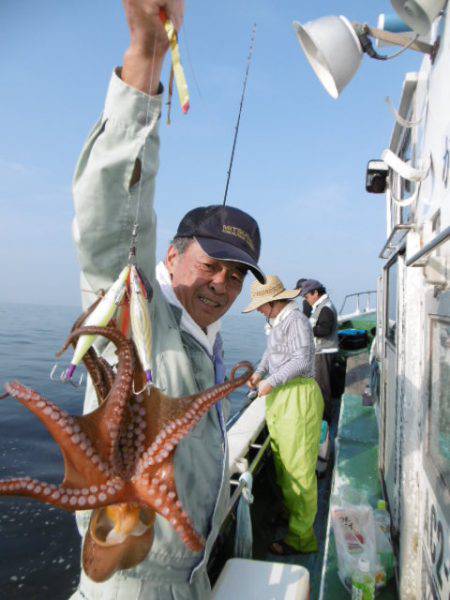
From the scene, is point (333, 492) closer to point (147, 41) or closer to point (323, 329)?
point (323, 329)

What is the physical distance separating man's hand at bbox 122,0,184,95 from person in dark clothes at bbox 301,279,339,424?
274 inches

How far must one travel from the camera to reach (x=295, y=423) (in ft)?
14.5

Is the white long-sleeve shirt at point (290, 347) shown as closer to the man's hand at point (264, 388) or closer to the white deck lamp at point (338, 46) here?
the man's hand at point (264, 388)

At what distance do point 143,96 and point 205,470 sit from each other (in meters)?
1.62

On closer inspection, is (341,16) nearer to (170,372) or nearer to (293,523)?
(170,372)

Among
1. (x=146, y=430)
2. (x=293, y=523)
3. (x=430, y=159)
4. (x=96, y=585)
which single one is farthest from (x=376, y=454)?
(x=146, y=430)

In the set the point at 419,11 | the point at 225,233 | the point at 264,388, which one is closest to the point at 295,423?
the point at 264,388

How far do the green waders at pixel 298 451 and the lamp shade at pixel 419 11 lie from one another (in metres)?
3.31

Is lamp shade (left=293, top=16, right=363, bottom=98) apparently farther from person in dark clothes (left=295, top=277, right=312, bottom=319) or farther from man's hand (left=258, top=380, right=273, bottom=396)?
person in dark clothes (left=295, top=277, right=312, bottom=319)

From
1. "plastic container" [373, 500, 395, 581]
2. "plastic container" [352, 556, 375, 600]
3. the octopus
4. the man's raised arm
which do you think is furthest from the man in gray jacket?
"plastic container" [373, 500, 395, 581]

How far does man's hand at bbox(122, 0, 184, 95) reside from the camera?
1331 millimetres

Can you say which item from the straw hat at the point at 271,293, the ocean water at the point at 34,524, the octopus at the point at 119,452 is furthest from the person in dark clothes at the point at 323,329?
the octopus at the point at 119,452

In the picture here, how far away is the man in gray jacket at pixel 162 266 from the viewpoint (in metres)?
1.48

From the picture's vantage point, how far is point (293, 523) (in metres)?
4.40
